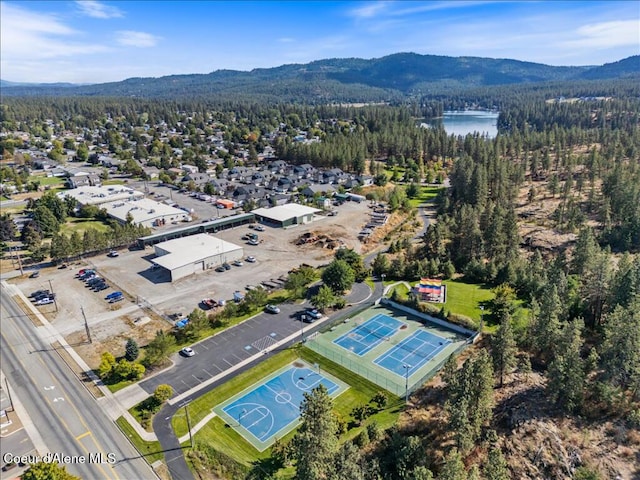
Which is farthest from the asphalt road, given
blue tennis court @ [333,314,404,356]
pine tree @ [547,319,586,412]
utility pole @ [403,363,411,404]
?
pine tree @ [547,319,586,412]

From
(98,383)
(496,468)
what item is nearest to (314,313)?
(98,383)

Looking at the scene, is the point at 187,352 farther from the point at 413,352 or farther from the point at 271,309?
the point at 413,352

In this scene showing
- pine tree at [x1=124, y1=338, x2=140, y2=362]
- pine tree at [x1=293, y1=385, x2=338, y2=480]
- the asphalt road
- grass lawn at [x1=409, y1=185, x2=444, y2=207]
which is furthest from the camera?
grass lawn at [x1=409, y1=185, x2=444, y2=207]

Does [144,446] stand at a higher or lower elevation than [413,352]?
higher

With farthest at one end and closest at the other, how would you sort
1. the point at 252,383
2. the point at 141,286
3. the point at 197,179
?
the point at 197,179
the point at 141,286
the point at 252,383

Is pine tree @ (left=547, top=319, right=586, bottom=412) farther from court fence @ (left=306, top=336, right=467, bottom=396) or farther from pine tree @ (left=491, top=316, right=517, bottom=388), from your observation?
court fence @ (left=306, top=336, right=467, bottom=396)

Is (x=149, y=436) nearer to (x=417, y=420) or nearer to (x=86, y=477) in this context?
(x=86, y=477)

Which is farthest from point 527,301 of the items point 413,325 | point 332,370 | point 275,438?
point 275,438
